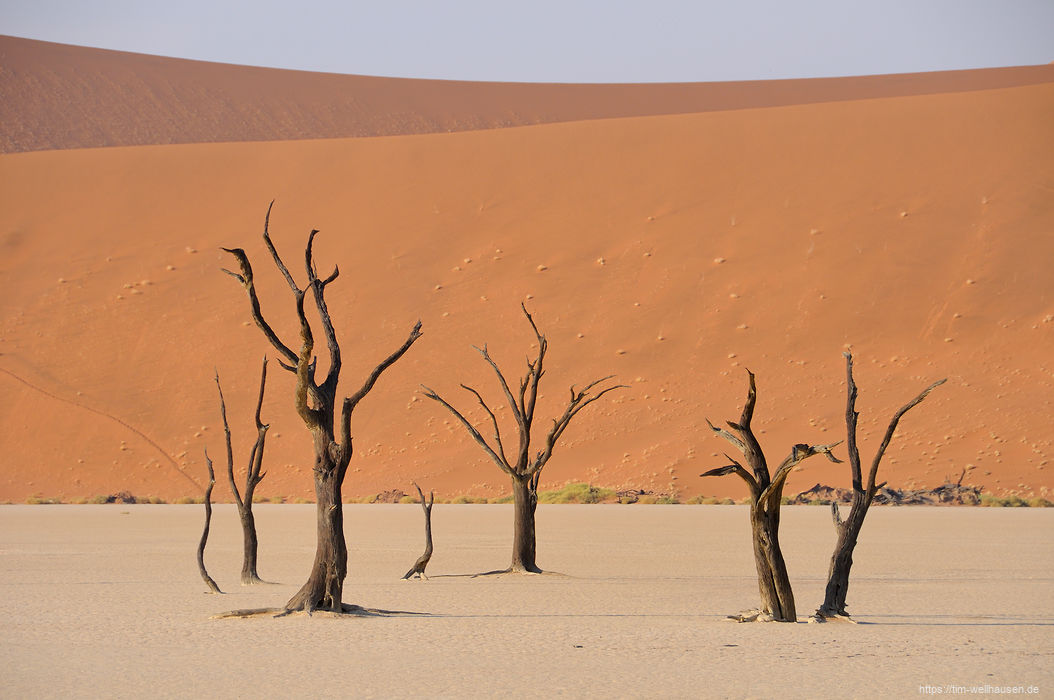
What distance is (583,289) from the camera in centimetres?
4366

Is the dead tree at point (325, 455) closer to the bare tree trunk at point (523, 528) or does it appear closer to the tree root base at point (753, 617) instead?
the tree root base at point (753, 617)

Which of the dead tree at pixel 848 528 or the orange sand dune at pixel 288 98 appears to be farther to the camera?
Result: the orange sand dune at pixel 288 98

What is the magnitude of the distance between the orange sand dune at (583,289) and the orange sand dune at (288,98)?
11.5 metres

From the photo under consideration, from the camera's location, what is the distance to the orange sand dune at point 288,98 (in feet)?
215

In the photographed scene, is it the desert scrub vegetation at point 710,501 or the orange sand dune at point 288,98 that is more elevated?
the orange sand dune at point 288,98

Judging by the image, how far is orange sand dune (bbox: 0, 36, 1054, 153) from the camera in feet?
215

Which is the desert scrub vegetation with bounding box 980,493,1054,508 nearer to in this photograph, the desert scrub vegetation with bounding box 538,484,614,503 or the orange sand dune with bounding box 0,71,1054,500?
the orange sand dune with bounding box 0,71,1054,500

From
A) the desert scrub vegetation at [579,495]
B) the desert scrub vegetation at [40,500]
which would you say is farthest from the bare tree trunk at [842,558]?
the desert scrub vegetation at [40,500]

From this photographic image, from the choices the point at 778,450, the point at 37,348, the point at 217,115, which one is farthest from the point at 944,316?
the point at 217,115

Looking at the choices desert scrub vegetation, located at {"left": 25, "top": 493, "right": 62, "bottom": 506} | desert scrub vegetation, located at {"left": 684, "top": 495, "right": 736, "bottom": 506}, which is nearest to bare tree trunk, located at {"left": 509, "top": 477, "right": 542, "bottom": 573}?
desert scrub vegetation, located at {"left": 684, "top": 495, "right": 736, "bottom": 506}

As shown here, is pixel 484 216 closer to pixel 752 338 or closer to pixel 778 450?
pixel 752 338

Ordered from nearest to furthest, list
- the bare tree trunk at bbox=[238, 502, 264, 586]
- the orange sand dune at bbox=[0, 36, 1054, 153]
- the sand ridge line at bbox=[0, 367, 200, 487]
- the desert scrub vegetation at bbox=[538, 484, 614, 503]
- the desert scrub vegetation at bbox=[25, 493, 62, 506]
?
the bare tree trunk at bbox=[238, 502, 264, 586], the desert scrub vegetation at bbox=[538, 484, 614, 503], the desert scrub vegetation at bbox=[25, 493, 62, 506], the sand ridge line at bbox=[0, 367, 200, 487], the orange sand dune at bbox=[0, 36, 1054, 153]

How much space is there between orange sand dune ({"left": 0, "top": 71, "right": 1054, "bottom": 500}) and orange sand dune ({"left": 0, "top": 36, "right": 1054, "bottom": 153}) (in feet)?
37.8

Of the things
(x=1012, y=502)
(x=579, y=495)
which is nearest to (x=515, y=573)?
(x=579, y=495)
